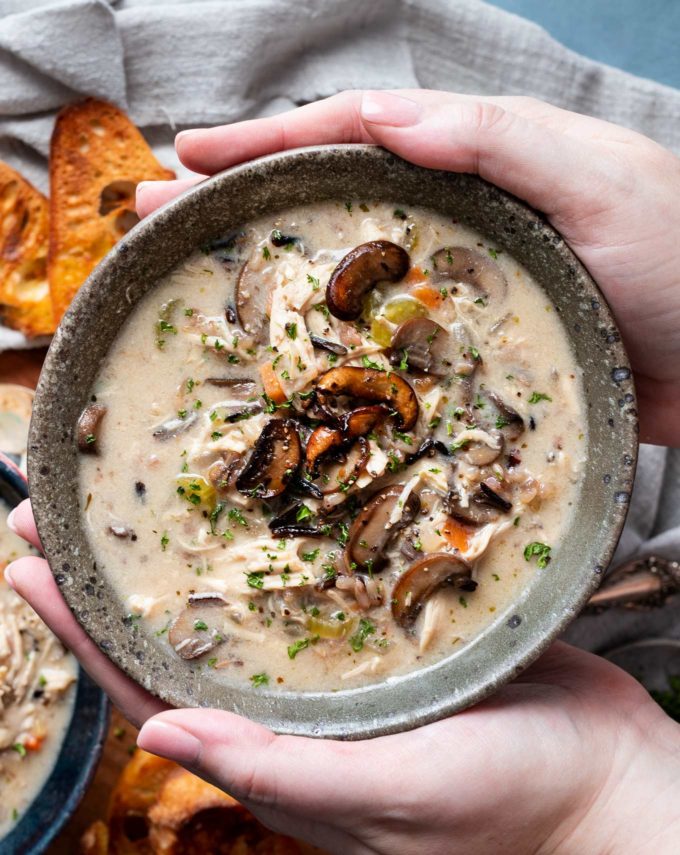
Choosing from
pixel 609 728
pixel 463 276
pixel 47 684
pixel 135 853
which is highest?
pixel 463 276

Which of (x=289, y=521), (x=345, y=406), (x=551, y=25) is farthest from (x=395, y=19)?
(x=289, y=521)

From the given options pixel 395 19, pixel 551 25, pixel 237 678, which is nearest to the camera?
pixel 237 678

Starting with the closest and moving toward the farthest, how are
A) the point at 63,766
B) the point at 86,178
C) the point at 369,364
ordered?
the point at 369,364, the point at 63,766, the point at 86,178

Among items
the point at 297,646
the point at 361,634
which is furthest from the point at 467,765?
the point at 297,646

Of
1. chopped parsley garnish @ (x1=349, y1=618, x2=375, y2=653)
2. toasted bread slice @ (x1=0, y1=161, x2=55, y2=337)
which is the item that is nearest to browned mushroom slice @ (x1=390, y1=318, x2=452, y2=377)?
chopped parsley garnish @ (x1=349, y1=618, x2=375, y2=653)

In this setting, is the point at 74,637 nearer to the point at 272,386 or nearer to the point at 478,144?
the point at 272,386

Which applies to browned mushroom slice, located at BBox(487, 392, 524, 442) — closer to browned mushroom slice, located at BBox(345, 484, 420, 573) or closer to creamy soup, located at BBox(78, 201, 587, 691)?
creamy soup, located at BBox(78, 201, 587, 691)

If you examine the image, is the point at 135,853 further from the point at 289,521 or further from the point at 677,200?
the point at 677,200
